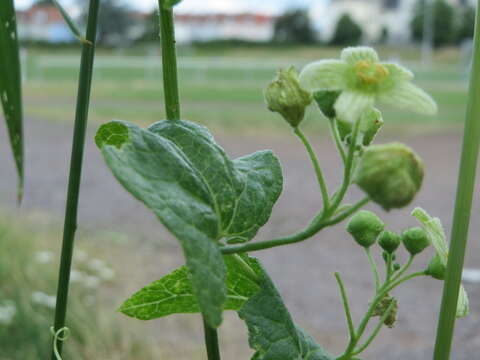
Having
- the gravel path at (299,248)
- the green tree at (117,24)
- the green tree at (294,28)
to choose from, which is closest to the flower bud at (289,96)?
the gravel path at (299,248)

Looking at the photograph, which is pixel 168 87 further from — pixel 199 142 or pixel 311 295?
pixel 311 295

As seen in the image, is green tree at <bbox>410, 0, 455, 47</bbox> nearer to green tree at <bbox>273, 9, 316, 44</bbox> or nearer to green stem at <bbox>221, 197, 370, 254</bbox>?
green tree at <bbox>273, 9, 316, 44</bbox>

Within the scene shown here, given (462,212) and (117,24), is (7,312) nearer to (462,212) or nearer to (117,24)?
(462,212)

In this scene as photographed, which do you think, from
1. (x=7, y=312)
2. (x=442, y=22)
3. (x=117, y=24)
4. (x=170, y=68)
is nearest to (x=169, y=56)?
(x=170, y=68)

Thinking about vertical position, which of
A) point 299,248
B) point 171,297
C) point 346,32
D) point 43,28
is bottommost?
point 346,32

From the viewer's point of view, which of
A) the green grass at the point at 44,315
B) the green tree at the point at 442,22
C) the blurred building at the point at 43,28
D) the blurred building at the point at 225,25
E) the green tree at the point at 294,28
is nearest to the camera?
the green grass at the point at 44,315

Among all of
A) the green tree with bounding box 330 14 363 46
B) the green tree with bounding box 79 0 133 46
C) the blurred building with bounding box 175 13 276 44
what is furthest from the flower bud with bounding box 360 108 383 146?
the blurred building with bounding box 175 13 276 44

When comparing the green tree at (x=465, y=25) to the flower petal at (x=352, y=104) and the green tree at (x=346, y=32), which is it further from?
the flower petal at (x=352, y=104)
